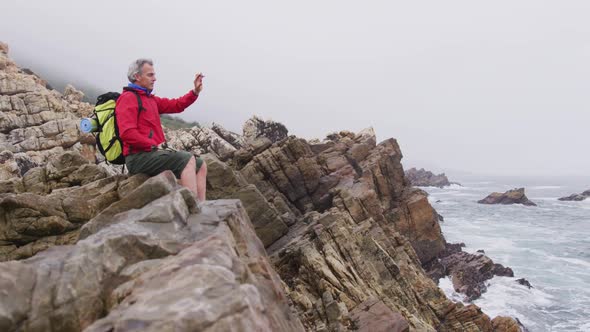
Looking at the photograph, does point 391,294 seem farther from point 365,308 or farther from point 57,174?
point 57,174

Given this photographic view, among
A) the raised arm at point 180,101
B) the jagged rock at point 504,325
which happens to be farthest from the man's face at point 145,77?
the jagged rock at point 504,325

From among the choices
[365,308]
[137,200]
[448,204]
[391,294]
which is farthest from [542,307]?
[448,204]

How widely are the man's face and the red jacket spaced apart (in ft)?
0.83

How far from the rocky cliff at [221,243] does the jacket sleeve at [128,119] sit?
4.30 feet

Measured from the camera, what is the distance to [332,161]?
147 ft

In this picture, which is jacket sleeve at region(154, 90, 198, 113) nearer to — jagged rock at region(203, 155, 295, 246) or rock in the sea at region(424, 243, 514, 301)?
jagged rock at region(203, 155, 295, 246)

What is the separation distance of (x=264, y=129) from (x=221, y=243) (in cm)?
4490

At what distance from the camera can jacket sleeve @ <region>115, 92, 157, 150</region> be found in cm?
978

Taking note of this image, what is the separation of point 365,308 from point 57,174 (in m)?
16.6

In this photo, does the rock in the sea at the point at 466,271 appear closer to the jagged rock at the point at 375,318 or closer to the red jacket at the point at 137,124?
the jagged rock at the point at 375,318

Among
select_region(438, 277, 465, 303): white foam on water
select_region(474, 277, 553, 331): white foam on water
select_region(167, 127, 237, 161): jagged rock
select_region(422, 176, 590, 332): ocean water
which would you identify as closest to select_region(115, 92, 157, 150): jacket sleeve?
select_region(167, 127, 237, 161): jagged rock

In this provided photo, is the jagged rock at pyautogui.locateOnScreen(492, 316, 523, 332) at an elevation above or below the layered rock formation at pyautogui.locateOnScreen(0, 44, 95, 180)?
below

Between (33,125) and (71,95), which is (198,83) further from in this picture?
(71,95)

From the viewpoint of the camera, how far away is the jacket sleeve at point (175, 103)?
11.9m
